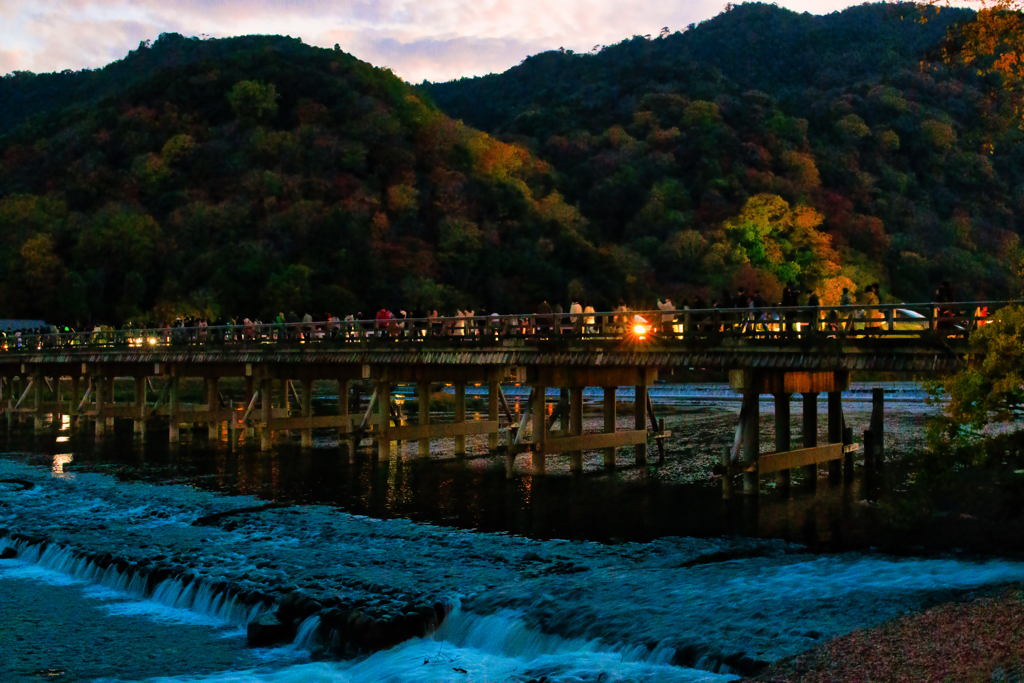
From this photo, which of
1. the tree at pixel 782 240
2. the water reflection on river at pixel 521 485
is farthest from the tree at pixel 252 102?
the water reflection on river at pixel 521 485

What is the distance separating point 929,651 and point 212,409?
115 ft

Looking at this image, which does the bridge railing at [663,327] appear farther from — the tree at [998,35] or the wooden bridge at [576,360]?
the tree at [998,35]

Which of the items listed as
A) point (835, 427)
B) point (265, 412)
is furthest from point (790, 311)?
point (265, 412)

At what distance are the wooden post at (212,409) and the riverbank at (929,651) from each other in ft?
106

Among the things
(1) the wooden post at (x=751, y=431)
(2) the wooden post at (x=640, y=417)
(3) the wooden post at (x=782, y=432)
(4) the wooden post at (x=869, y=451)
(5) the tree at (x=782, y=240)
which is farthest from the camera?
(5) the tree at (x=782, y=240)

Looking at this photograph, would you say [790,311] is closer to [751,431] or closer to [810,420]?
[751,431]

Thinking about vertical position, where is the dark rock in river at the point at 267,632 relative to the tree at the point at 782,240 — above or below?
below

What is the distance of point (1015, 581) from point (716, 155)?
84857 millimetres

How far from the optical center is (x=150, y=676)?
533 inches

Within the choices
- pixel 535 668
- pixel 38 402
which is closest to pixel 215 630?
pixel 535 668

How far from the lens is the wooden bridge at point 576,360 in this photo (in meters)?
18.9

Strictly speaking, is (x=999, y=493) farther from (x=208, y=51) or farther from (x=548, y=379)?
(x=208, y=51)

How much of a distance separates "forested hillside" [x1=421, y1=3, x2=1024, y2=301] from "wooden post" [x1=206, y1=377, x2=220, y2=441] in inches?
1870

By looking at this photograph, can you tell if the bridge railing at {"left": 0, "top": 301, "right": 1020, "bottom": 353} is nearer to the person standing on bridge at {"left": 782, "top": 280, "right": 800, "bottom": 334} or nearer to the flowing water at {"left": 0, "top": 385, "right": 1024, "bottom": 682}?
the person standing on bridge at {"left": 782, "top": 280, "right": 800, "bottom": 334}
